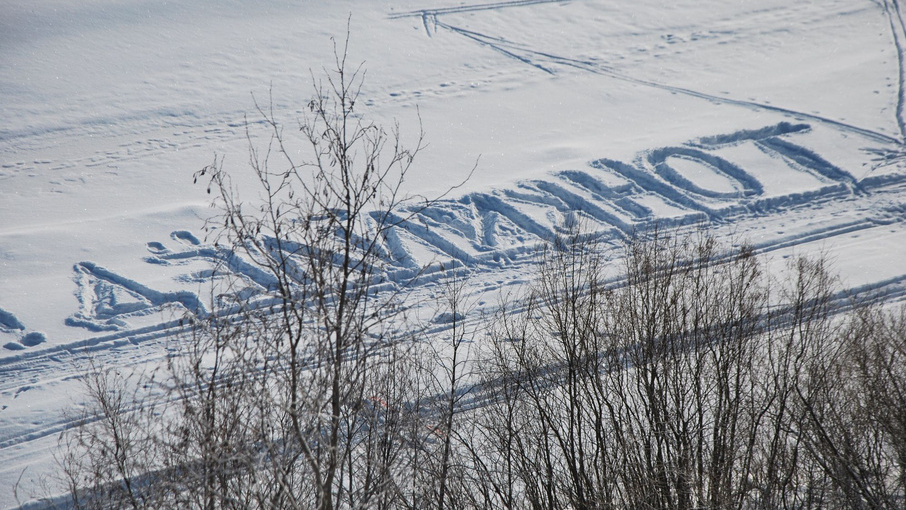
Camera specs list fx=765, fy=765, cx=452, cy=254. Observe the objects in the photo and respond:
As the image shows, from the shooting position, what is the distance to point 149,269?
18609 mm

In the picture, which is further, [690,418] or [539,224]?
[539,224]

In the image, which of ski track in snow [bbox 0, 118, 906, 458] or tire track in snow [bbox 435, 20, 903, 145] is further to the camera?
tire track in snow [bbox 435, 20, 903, 145]

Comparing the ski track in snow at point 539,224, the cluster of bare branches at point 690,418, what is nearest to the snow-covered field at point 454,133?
the ski track in snow at point 539,224

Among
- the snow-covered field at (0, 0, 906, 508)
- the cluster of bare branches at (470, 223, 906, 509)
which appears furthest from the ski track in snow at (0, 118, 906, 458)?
the cluster of bare branches at (470, 223, 906, 509)

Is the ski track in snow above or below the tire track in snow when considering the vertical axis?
below

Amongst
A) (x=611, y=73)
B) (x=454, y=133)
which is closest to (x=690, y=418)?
(x=454, y=133)

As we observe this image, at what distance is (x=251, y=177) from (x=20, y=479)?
1298 cm

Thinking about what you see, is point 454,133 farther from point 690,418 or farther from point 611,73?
point 690,418

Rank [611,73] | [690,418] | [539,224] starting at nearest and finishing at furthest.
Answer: [690,418] → [539,224] → [611,73]

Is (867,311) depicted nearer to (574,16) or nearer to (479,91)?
(479,91)

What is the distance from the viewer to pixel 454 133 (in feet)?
89.2

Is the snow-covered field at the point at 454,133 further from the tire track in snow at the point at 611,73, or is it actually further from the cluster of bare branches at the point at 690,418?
the cluster of bare branches at the point at 690,418

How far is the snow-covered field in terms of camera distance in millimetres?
18047

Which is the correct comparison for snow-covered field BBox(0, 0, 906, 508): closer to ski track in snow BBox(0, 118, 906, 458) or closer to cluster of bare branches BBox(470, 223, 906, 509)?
ski track in snow BBox(0, 118, 906, 458)
